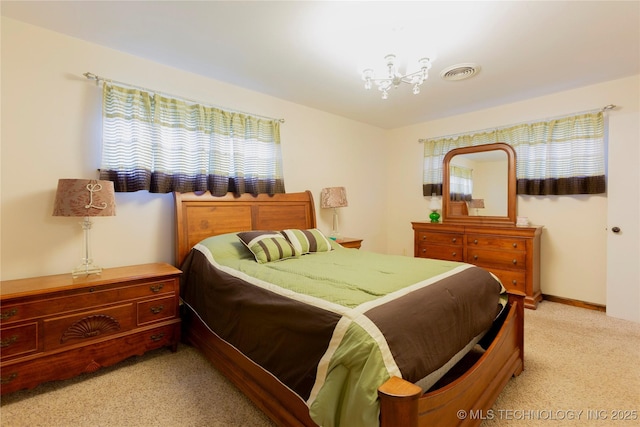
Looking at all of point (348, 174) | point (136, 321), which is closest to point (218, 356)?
point (136, 321)

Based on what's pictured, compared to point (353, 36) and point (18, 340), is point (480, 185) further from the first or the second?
point (18, 340)

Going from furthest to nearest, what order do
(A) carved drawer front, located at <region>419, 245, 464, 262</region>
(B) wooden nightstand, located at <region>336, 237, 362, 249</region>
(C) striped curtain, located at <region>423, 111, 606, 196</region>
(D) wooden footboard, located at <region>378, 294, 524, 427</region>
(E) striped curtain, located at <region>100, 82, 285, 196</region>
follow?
(A) carved drawer front, located at <region>419, 245, 464, 262</region> → (B) wooden nightstand, located at <region>336, 237, 362, 249</region> → (C) striped curtain, located at <region>423, 111, 606, 196</region> → (E) striped curtain, located at <region>100, 82, 285, 196</region> → (D) wooden footboard, located at <region>378, 294, 524, 427</region>

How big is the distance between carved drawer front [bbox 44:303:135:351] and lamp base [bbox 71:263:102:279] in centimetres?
30

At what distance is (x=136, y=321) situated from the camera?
2143mm

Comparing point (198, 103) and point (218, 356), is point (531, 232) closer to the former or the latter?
point (218, 356)

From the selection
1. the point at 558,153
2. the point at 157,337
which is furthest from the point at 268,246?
the point at 558,153

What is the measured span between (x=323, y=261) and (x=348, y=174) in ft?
7.34

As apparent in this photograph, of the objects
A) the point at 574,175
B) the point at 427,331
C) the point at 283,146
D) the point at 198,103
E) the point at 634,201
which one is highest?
the point at 198,103

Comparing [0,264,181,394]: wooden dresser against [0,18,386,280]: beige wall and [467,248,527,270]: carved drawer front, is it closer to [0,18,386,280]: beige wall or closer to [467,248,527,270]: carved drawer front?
[0,18,386,280]: beige wall

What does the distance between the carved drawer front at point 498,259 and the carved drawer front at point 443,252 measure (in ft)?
0.40

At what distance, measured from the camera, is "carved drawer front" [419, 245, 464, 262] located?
12.5ft

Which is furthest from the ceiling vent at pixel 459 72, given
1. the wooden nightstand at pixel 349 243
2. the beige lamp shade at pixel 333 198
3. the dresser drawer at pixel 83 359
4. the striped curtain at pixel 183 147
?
the dresser drawer at pixel 83 359

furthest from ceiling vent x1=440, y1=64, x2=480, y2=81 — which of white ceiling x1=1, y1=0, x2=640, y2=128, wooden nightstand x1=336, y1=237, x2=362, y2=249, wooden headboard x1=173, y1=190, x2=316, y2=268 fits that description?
wooden nightstand x1=336, y1=237, x2=362, y2=249

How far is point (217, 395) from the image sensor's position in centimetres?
181
